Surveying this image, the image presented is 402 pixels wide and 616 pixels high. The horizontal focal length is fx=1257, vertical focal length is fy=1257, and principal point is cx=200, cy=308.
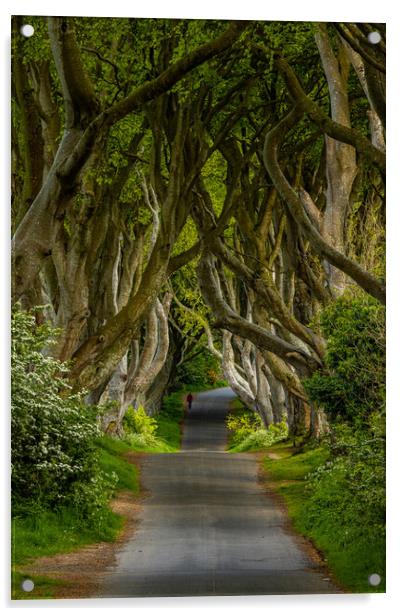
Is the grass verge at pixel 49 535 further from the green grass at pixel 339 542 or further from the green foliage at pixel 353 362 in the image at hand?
the green foliage at pixel 353 362

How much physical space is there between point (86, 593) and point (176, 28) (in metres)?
5.95

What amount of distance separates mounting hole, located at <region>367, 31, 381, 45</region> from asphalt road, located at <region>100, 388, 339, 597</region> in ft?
15.9

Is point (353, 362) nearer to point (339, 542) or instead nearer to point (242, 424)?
point (339, 542)

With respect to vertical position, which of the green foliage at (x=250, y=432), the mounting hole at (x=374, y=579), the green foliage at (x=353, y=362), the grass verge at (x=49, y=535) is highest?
the green foliage at (x=353, y=362)

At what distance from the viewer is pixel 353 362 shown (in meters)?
13.6

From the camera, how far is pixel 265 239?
2120 centimetres

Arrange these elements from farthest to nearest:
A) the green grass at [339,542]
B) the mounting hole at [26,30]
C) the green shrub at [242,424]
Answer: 1. the green shrub at [242,424]
2. the mounting hole at [26,30]
3. the green grass at [339,542]

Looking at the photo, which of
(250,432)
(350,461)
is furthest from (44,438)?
(250,432)

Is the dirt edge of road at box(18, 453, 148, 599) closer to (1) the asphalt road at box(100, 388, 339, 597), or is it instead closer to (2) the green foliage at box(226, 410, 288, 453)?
(1) the asphalt road at box(100, 388, 339, 597)

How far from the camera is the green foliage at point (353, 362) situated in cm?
1294

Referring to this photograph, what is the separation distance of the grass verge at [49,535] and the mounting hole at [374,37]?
5468 mm

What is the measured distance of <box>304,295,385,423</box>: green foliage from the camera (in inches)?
509
